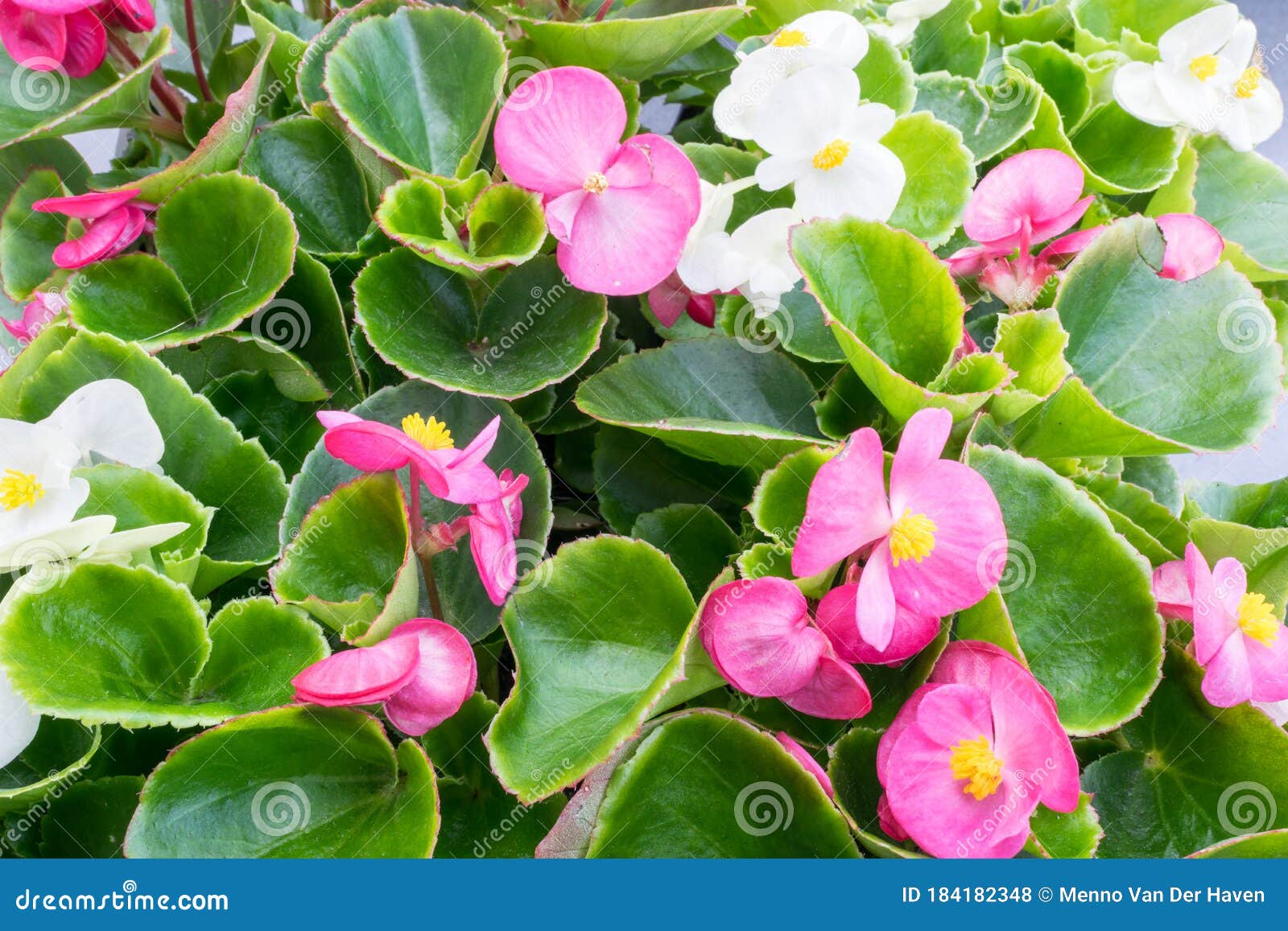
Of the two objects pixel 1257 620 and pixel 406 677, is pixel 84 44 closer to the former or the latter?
pixel 406 677

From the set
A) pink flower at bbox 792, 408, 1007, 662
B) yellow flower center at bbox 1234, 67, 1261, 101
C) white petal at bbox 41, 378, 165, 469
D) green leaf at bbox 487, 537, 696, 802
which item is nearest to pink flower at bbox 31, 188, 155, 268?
white petal at bbox 41, 378, 165, 469

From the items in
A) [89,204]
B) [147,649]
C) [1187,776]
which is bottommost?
[1187,776]

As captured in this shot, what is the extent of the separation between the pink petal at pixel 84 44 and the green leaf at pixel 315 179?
10 cm

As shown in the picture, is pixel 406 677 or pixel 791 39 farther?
pixel 791 39

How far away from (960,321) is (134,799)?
1.49ft

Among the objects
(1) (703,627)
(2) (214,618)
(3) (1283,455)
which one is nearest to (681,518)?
(1) (703,627)

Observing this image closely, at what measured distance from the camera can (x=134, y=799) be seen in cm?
51

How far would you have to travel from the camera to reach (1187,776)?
51cm

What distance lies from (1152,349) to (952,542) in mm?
239

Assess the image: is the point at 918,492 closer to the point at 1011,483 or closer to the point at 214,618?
the point at 1011,483

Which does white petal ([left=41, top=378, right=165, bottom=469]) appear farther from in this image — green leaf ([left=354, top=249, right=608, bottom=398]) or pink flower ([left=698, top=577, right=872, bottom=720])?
pink flower ([left=698, top=577, right=872, bottom=720])

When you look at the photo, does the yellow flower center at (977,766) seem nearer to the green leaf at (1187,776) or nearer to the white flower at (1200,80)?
the green leaf at (1187,776)

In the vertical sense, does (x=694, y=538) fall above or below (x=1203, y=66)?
below

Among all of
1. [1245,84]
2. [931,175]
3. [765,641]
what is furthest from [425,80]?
[1245,84]
